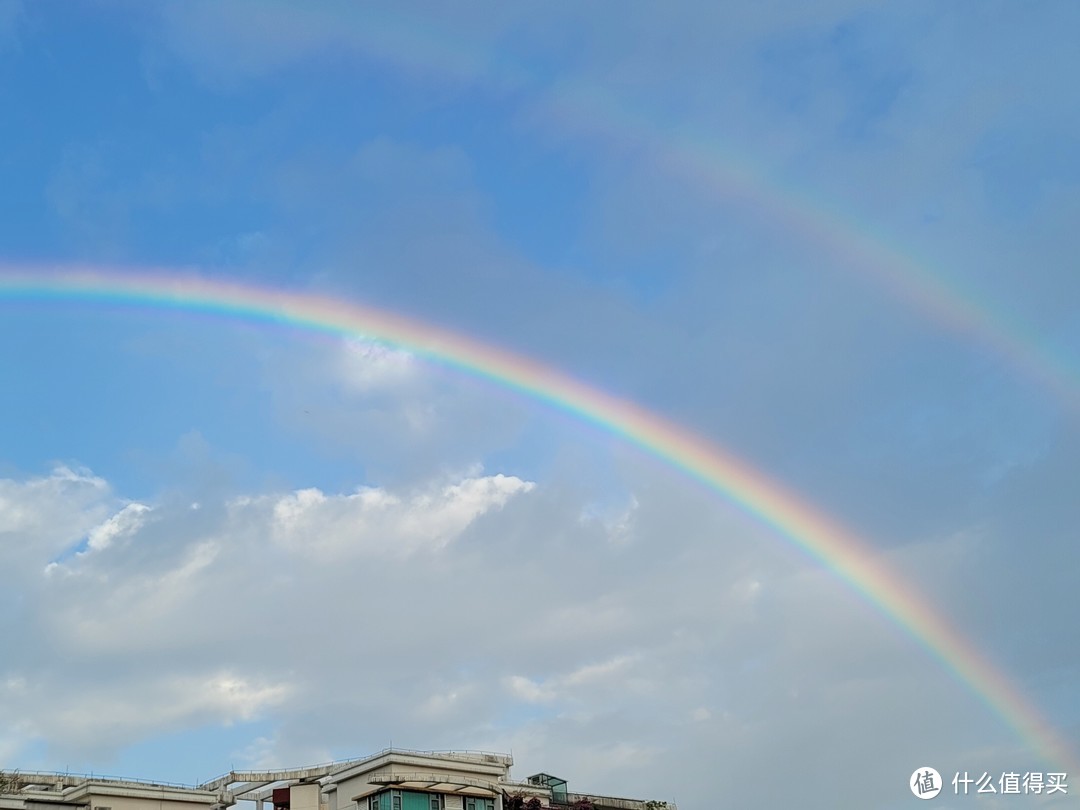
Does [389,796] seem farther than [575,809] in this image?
No

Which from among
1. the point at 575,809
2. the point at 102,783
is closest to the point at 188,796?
the point at 102,783

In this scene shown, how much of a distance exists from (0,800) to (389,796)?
72.4 ft

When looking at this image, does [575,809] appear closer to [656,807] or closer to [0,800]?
[656,807]

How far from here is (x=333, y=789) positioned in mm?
77438

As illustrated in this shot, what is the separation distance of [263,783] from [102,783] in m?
12.5

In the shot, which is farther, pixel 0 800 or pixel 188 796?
pixel 188 796

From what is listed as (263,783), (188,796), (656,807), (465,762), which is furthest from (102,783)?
(656,807)

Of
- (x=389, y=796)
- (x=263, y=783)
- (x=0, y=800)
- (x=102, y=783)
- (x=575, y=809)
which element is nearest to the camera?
(x=0, y=800)

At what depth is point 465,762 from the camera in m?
77.7

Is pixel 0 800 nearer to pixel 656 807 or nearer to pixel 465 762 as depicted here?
pixel 465 762

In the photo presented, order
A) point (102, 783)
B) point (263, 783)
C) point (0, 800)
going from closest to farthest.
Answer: point (0, 800), point (102, 783), point (263, 783)

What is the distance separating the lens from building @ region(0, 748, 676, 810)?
67.5 meters

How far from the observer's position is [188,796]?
70.4m

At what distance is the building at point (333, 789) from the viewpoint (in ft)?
221
